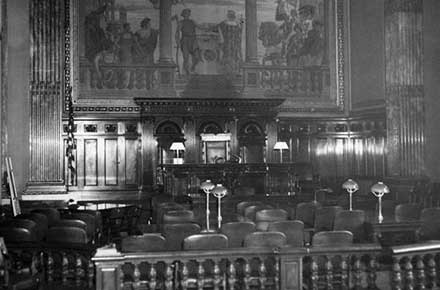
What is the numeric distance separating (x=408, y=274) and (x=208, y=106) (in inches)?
508

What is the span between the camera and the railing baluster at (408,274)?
595cm

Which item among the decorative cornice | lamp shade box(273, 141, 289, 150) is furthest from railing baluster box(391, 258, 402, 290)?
the decorative cornice

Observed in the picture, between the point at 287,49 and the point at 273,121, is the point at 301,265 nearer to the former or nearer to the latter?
the point at 273,121

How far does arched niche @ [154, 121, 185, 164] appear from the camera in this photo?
18.2 meters

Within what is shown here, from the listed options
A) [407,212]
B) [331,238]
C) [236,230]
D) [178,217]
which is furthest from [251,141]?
[331,238]

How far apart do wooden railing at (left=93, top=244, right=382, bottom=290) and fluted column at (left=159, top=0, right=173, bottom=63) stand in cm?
1339

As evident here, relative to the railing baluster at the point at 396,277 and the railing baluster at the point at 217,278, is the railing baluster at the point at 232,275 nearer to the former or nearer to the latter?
the railing baluster at the point at 217,278

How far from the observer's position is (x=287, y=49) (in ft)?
65.5

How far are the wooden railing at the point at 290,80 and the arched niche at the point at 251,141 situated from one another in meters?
1.53

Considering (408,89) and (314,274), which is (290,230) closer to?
(314,274)

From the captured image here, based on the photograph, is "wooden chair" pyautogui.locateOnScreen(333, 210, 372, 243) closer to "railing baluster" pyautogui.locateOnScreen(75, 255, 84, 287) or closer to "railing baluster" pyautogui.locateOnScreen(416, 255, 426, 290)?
→ "railing baluster" pyautogui.locateOnScreen(416, 255, 426, 290)

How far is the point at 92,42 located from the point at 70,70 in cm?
116

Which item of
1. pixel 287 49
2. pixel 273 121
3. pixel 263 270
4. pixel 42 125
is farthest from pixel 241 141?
pixel 263 270

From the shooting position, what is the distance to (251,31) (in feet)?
64.3
